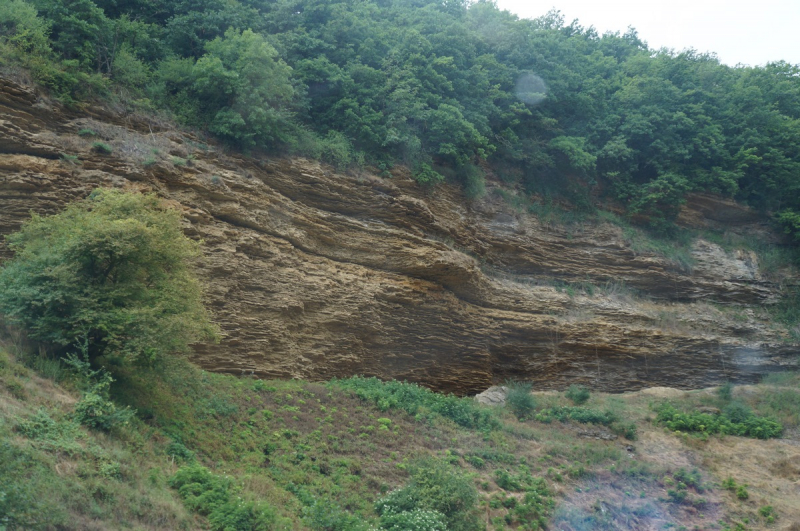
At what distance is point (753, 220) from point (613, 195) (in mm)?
7378

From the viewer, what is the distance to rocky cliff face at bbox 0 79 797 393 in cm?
1478

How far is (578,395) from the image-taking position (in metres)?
20.0

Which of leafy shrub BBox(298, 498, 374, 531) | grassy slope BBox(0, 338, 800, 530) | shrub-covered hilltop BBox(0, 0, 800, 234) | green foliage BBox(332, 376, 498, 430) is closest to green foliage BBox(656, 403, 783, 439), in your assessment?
grassy slope BBox(0, 338, 800, 530)

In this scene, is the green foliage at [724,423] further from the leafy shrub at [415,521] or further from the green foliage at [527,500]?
the leafy shrub at [415,521]

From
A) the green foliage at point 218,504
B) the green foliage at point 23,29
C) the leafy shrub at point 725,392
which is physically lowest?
the green foliage at point 218,504

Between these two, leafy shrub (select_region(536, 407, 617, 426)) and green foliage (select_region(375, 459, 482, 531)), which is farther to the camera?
leafy shrub (select_region(536, 407, 617, 426))

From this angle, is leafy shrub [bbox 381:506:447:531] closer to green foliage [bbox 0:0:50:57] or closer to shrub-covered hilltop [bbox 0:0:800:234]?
shrub-covered hilltop [bbox 0:0:800:234]

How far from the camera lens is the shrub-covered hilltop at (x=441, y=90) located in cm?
1706

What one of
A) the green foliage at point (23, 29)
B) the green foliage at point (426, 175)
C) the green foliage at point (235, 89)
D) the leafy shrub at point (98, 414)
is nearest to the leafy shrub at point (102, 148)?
the green foliage at point (23, 29)

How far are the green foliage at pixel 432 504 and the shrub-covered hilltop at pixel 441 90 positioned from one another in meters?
11.3

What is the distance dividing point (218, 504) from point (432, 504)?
428cm

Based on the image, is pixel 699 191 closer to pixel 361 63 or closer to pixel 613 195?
pixel 613 195

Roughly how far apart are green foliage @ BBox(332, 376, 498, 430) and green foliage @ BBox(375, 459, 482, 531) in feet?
14.1

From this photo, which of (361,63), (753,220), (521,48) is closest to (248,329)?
(361,63)
